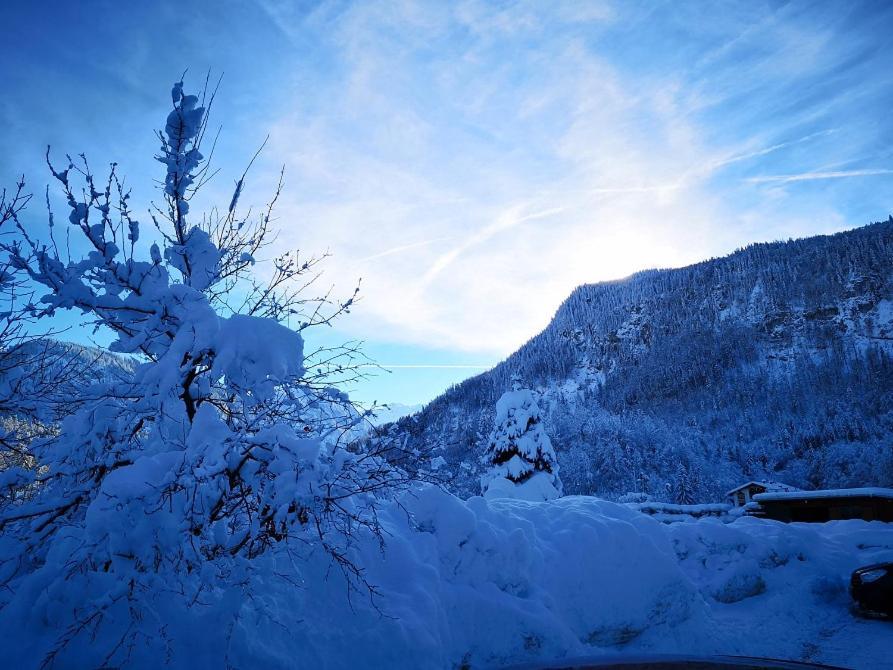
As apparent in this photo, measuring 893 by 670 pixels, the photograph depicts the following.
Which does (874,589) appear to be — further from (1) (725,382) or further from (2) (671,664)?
(1) (725,382)

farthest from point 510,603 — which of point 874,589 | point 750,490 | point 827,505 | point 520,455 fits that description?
point 750,490

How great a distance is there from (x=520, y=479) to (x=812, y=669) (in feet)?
68.1

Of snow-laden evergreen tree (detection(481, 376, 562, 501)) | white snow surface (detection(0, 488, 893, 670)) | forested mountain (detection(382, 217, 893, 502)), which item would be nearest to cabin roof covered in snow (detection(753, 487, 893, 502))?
snow-laden evergreen tree (detection(481, 376, 562, 501))

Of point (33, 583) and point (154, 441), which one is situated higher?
point (154, 441)

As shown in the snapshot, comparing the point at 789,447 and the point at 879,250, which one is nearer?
the point at 789,447

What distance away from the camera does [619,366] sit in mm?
157500

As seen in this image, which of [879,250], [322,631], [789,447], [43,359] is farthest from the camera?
[879,250]

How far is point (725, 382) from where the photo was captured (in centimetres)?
12688

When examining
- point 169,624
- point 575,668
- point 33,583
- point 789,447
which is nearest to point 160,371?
point 33,583

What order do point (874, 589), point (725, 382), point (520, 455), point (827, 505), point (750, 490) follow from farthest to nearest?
point (725, 382) → point (750, 490) → point (520, 455) → point (827, 505) → point (874, 589)

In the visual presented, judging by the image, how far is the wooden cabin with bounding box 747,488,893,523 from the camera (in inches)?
675

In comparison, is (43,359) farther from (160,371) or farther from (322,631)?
(322,631)

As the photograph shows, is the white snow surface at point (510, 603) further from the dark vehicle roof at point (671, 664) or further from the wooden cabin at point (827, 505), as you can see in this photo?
the wooden cabin at point (827, 505)

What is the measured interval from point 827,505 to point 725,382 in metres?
124
